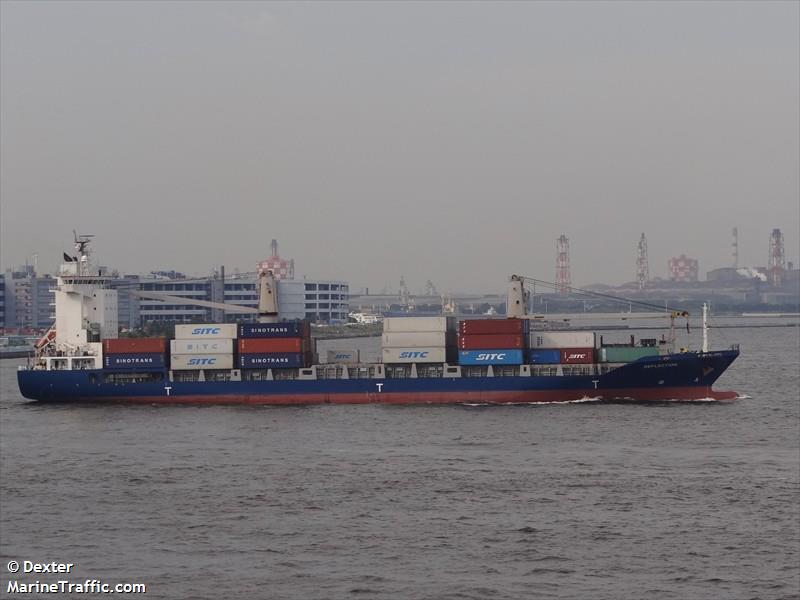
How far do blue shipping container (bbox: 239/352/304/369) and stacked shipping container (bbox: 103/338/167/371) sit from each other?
5192mm

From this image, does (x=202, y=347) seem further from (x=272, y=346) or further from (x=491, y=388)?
(x=491, y=388)

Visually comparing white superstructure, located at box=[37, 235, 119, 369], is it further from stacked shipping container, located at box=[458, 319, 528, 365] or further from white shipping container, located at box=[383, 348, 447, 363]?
stacked shipping container, located at box=[458, 319, 528, 365]

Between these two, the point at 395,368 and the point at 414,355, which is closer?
the point at 414,355

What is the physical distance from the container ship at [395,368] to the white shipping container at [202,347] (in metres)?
0.06

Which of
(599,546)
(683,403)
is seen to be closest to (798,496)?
(599,546)

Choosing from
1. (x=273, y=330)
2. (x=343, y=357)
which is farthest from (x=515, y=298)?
(x=273, y=330)

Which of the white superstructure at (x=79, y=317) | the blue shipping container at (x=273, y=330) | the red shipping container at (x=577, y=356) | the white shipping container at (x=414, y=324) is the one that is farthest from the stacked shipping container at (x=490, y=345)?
the white superstructure at (x=79, y=317)

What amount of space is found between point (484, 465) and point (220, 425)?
1934 cm

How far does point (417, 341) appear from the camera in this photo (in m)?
69.3

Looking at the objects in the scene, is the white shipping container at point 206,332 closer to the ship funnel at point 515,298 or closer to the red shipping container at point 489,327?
the red shipping container at point 489,327

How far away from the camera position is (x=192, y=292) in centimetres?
19162

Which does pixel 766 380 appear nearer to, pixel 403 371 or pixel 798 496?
pixel 403 371

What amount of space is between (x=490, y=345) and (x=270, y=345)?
1319cm

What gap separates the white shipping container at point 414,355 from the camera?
68.8m
